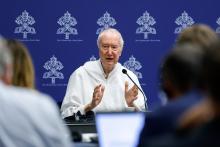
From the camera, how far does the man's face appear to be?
543 centimetres

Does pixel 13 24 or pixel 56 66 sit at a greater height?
pixel 13 24

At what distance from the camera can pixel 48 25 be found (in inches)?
267

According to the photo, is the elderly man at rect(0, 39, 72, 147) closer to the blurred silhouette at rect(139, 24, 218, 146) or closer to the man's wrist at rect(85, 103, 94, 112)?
the blurred silhouette at rect(139, 24, 218, 146)

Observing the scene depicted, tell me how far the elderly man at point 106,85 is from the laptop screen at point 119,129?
5.96 ft

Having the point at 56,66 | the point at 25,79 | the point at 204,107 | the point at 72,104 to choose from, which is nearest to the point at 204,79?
the point at 204,107

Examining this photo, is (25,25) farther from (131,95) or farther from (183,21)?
(131,95)

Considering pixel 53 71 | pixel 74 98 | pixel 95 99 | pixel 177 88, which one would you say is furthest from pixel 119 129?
pixel 53 71

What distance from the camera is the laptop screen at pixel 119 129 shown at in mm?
3078

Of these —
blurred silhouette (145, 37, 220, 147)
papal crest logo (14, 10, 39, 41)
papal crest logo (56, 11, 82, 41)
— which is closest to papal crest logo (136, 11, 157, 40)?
papal crest logo (56, 11, 82, 41)

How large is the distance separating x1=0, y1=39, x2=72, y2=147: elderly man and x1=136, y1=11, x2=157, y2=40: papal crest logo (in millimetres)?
4587

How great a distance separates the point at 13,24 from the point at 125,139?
3.95 m

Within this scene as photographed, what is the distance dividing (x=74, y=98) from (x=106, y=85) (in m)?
0.38

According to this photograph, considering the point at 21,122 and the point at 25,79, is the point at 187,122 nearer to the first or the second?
the point at 21,122

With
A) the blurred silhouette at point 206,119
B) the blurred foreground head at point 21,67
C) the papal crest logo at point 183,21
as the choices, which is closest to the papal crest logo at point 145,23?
the papal crest logo at point 183,21
